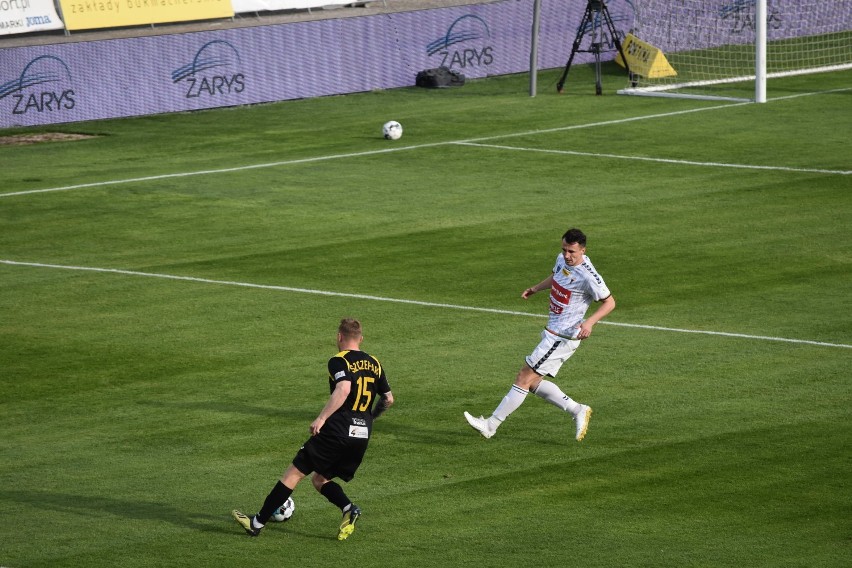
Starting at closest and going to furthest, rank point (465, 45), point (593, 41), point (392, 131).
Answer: point (392, 131)
point (593, 41)
point (465, 45)

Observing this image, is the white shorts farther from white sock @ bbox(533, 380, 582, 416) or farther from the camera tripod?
the camera tripod

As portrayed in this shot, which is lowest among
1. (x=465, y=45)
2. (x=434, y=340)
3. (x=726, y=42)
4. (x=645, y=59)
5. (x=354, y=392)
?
(x=434, y=340)

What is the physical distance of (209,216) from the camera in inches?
1009

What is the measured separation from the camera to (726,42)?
44219 millimetres

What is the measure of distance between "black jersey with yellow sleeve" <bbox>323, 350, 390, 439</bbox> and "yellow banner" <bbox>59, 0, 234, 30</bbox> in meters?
28.6

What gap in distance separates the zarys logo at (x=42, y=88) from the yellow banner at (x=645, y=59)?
15368mm

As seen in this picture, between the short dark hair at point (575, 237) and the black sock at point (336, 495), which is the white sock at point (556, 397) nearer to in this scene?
the short dark hair at point (575, 237)

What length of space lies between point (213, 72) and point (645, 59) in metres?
12.1

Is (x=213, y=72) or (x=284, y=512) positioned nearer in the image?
(x=284, y=512)

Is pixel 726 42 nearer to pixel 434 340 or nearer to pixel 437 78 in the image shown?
pixel 437 78

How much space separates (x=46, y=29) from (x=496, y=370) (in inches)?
979

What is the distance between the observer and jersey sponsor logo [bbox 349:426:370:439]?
11203mm

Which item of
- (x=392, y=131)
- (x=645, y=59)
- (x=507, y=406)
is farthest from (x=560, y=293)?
(x=645, y=59)

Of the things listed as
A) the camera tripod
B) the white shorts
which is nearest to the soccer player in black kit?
the white shorts
